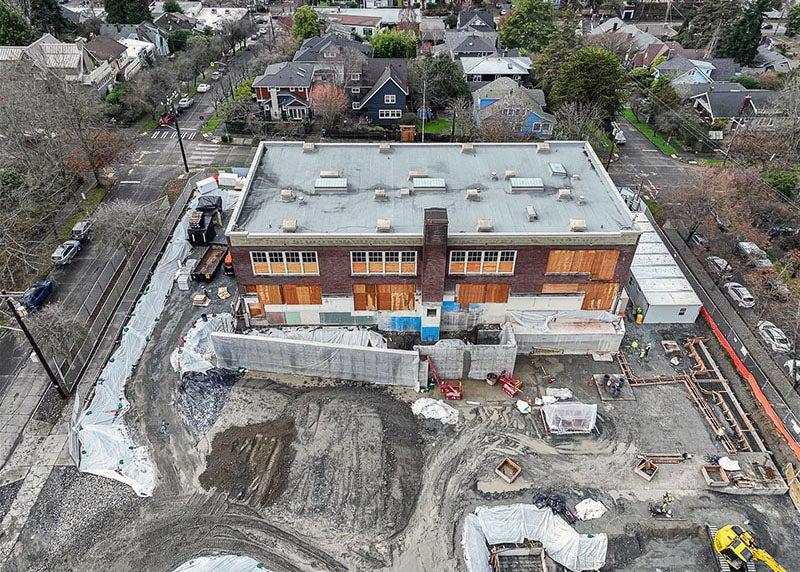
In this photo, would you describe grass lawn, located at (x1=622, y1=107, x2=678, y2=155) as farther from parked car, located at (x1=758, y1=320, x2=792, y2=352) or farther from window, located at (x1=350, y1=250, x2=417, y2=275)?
window, located at (x1=350, y1=250, x2=417, y2=275)

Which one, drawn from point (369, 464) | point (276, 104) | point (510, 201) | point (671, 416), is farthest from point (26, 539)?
point (276, 104)

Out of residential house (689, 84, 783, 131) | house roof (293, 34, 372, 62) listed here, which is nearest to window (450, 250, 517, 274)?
house roof (293, 34, 372, 62)

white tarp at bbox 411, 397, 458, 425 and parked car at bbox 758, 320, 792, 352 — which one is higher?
parked car at bbox 758, 320, 792, 352

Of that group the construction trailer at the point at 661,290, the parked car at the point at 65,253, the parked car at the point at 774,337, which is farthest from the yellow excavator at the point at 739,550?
the parked car at the point at 65,253

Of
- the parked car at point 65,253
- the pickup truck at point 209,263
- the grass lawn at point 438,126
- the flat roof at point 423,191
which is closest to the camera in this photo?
the flat roof at point 423,191

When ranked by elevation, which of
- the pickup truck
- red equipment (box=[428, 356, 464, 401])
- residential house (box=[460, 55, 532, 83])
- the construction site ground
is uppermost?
residential house (box=[460, 55, 532, 83])

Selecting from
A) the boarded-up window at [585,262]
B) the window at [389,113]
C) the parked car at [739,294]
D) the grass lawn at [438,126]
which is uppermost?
the boarded-up window at [585,262]

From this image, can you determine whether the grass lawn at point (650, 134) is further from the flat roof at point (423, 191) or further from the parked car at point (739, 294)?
the flat roof at point (423, 191)

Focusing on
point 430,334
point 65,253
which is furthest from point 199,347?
point 65,253
